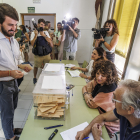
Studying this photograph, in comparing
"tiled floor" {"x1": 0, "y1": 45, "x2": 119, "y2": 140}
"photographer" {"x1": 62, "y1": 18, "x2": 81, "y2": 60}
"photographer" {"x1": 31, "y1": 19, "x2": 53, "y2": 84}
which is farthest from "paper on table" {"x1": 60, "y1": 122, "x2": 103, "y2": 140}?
"photographer" {"x1": 62, "y1": 18, "x2": 81, "y2": 60}

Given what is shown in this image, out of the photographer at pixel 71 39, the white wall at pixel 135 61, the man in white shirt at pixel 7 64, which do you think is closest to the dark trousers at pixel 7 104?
the man in white shirt at pixel 7 64

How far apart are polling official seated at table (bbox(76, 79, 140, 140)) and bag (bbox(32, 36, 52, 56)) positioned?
2064mm

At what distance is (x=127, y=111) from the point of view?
27.5 inches

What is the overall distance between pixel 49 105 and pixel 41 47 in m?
1.86

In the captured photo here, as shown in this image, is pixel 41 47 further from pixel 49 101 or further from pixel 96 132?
pixel 96 132

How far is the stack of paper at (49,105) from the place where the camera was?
928 millimetres

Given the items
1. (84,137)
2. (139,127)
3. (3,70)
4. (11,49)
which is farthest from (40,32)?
(139,127)

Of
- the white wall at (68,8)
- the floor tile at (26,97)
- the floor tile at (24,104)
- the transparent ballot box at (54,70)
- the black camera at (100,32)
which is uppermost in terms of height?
the white wall at (68,8)

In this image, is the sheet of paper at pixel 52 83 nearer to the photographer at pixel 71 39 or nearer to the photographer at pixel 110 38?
the photographer at pixel 110 38

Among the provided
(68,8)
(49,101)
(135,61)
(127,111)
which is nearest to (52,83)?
(49,101)

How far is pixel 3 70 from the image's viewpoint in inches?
44.3

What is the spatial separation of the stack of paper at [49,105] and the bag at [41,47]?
5.94 ft

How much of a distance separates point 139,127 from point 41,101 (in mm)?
749

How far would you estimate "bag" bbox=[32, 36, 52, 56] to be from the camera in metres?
2.47
